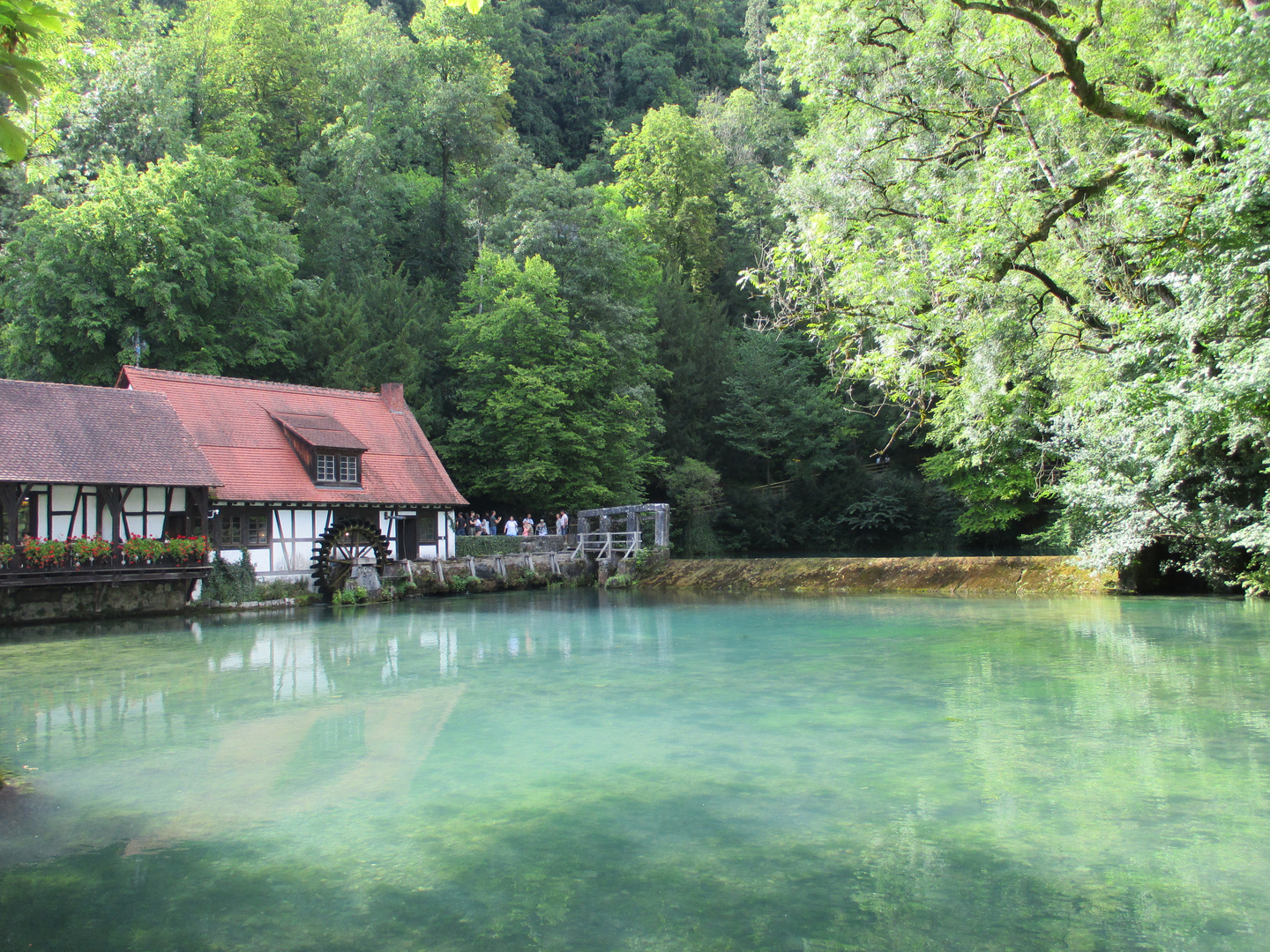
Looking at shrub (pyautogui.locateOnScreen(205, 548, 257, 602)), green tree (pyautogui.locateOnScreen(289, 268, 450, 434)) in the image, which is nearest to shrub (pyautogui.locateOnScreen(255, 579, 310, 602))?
shrub (pyautogui.locateOnScreen(205, 548, 257, 602))

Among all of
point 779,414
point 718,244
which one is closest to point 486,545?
point 779,414

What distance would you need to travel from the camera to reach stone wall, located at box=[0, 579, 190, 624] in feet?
63.0

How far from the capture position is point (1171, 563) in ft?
58.9

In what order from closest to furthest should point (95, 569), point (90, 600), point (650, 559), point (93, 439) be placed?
point (95, 569)
point (90, 600)
point (93, 439)
point (650, 559)

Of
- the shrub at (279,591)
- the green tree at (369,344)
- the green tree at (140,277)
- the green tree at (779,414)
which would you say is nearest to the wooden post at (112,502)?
the shrub at (279,591)

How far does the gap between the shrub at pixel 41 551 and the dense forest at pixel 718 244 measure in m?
7.33

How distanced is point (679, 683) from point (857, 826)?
510cm

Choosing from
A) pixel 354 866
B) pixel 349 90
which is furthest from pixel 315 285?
pixel 354 866

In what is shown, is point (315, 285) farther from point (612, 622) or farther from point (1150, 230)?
point (1150, 230)

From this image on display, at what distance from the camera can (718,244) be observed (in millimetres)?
49750

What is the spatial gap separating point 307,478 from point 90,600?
6295 mm

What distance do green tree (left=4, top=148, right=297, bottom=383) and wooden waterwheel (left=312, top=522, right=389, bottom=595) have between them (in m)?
8.28

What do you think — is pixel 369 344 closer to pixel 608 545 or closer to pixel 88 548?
pixel 608 545

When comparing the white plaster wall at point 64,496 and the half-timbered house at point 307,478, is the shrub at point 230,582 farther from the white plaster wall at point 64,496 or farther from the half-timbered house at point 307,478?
the white plaster wall at point 64,496
